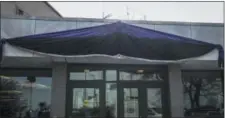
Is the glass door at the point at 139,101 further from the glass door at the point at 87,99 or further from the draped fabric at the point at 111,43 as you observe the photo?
the draped fabric at the point at 111,43

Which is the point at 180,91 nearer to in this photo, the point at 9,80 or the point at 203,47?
the point at 203,47

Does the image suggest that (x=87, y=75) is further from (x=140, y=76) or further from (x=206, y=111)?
(x=206, y=111)

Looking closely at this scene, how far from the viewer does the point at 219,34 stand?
10094mm

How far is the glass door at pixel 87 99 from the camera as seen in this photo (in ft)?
32.1

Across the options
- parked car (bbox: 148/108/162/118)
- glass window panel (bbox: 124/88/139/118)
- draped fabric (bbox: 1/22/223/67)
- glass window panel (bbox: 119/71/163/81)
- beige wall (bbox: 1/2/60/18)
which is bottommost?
parked car (bbox: 148/108/162/118)

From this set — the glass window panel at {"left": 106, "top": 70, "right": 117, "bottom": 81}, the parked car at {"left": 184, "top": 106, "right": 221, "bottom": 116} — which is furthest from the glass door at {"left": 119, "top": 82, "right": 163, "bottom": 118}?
the parked car at {"left": 184, "top": 106, "right": 221, "bottom": 116}

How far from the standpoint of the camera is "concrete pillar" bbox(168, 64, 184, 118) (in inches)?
386

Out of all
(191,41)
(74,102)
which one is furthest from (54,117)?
(191,41)

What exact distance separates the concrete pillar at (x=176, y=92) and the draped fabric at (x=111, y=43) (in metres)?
1.72

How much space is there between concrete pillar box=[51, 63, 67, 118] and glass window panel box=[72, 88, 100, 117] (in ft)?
1.78

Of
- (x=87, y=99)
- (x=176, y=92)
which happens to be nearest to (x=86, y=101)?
(x=87, y=99)

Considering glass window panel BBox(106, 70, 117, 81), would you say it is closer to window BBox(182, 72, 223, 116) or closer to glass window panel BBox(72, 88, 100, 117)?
glass window panel BBox(72, 88, 100, 117)

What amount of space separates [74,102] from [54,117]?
91cm

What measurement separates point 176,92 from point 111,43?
3552 millimetres
